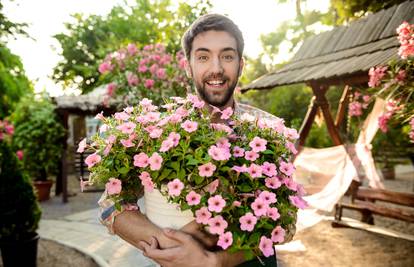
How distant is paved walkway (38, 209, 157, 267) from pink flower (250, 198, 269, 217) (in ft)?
9.48

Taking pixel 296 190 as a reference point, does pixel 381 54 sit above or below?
above

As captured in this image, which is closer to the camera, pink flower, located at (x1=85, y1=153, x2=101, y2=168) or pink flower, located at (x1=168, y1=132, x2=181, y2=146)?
pink flower, located at (x1=168, y1=132, x2=181, y2=146)

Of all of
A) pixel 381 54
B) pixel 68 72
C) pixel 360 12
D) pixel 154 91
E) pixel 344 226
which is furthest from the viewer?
pixel 68 72

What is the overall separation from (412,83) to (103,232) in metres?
5.18

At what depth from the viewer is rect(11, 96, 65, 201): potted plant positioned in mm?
10062

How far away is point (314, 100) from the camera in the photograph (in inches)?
237

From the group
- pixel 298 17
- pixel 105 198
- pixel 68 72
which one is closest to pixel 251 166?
pixel 105 198

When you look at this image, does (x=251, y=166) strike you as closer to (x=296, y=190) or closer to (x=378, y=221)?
(x=296, y=190)

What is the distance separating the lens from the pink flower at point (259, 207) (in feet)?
3.76

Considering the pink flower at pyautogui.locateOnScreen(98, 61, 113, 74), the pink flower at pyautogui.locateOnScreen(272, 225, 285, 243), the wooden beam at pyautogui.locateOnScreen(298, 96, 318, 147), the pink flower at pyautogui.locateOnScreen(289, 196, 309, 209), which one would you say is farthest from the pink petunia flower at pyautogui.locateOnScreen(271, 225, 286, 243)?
the pink flower at pyautogui.locateOnScreen(98, 61, 113, 74)

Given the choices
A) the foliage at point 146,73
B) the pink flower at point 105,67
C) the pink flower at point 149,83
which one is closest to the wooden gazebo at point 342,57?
the foliage at point 146,73

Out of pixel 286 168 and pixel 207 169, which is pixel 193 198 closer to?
pixel 207 169

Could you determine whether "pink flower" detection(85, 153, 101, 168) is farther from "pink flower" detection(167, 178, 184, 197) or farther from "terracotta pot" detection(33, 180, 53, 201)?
"terracotta pot" detection(33, 180, 53, 201)

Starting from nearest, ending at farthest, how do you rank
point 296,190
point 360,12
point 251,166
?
point 251,166
point 296,190
point 360,12
